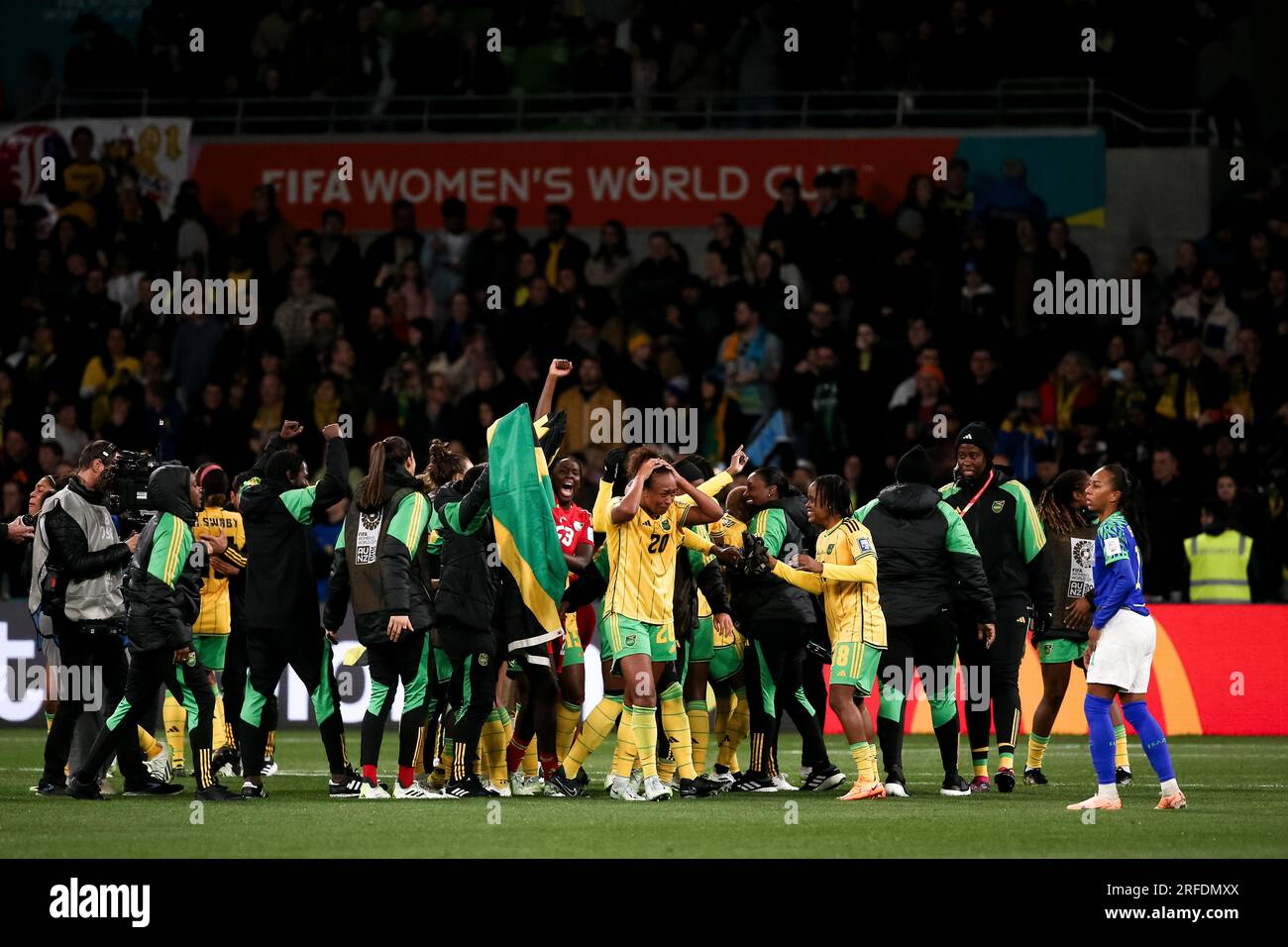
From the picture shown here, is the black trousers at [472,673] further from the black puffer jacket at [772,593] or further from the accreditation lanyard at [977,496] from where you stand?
the accreditation lanyard at [977,496]

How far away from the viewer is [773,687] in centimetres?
1444

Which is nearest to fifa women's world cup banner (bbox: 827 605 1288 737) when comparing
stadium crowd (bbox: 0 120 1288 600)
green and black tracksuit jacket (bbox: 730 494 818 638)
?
stadium crowd (bbox: 0 120 1288 600)

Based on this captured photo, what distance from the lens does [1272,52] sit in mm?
25922

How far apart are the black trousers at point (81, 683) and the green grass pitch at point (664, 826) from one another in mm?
392

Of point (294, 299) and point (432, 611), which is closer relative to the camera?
point (432, 611)

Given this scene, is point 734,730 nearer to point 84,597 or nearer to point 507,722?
point 507,722

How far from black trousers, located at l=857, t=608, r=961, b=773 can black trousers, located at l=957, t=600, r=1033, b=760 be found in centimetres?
42

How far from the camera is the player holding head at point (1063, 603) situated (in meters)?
14.9

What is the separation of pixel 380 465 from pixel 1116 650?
4.74m

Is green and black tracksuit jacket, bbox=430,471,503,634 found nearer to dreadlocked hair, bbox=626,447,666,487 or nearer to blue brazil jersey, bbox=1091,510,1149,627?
dreadlocked hair, bbox=626,447,666,487

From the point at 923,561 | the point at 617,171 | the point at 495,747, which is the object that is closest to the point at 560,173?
the point at 617,171
